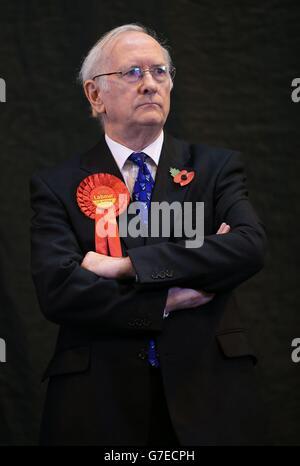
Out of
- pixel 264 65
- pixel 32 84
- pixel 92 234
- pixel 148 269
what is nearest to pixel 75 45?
pixel 32 84

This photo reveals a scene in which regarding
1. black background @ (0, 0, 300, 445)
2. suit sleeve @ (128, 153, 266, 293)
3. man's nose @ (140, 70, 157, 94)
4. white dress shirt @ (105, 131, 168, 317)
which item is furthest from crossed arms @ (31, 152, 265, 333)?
black background @ (0, 0, 300, 445)

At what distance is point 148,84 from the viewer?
225 centimetres

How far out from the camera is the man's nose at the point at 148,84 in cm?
225

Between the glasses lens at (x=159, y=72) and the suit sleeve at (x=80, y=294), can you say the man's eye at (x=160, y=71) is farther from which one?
the suit sleeve at (x=80, y=294)

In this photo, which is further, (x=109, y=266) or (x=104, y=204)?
(x=104, y=204)

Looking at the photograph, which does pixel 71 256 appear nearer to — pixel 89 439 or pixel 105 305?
pixel 105 305

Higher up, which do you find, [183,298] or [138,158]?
[138,158]

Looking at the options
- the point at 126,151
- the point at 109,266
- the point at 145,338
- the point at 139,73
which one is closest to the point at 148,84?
the point at 139,73

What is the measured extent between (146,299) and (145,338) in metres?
0.13

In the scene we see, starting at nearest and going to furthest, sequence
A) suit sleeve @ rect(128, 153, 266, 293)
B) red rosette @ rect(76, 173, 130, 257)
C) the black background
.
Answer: suit sleeve @ rect(128, 153, 266, 293) → red rosette @ rect(76, 173, 130, 257) → the black background

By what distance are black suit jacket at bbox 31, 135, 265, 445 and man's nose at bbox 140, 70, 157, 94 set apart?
0.29m

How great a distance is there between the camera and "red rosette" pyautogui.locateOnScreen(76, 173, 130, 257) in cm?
221

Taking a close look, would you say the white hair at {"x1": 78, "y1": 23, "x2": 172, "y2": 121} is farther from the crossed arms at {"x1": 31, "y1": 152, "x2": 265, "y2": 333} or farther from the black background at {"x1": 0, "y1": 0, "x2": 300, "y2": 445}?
the black background at {"x1": 0, "y1": 0, "x2": 300, "y2": 445}

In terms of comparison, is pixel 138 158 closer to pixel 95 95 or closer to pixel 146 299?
pixel 95 95
